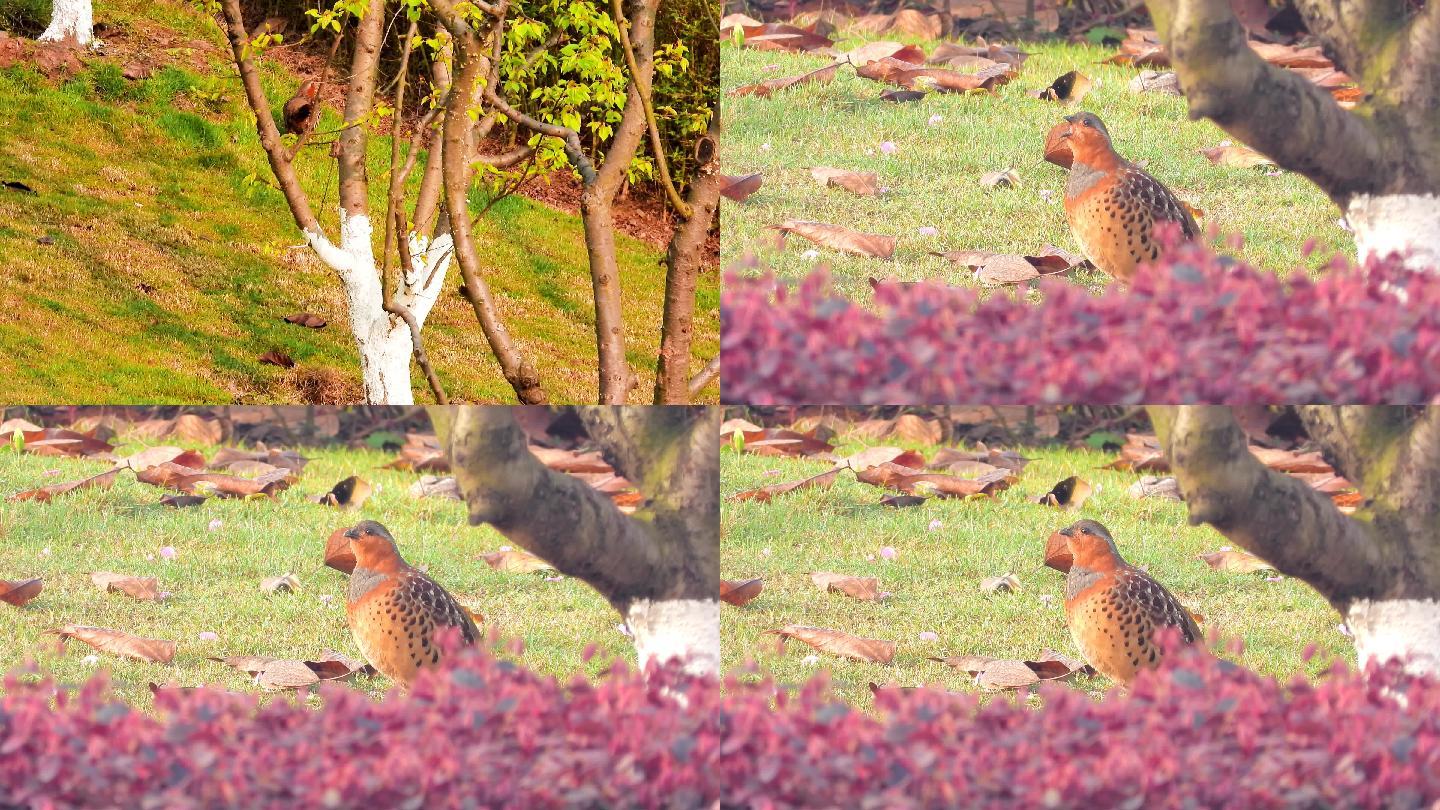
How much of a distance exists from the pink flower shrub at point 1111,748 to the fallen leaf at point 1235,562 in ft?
1.09

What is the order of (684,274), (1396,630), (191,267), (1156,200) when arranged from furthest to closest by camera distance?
(191,267) < (684,274) < (1156,200) < (1396,630)

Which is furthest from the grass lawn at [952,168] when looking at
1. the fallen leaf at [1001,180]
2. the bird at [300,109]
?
the bird at [300,109]

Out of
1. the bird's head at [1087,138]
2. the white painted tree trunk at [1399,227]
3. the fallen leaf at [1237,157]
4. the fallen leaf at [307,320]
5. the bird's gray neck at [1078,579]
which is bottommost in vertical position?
the fallen leaf at [307,320]

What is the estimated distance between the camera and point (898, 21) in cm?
529

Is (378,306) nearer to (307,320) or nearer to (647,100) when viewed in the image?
(647,100)

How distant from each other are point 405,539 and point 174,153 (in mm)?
7650

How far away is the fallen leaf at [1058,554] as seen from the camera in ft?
14.8

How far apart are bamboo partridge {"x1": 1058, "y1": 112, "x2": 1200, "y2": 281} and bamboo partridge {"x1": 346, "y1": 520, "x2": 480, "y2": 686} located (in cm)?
229

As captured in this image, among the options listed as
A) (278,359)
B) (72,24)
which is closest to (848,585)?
(278,359)

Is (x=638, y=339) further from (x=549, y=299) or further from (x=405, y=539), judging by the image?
(x=405, y=539)

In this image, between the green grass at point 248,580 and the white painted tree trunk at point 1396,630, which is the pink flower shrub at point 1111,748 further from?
the green grass at point 248,580

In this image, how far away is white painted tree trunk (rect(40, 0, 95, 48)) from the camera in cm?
1148

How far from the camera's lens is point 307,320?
970cm

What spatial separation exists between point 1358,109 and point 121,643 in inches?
166
